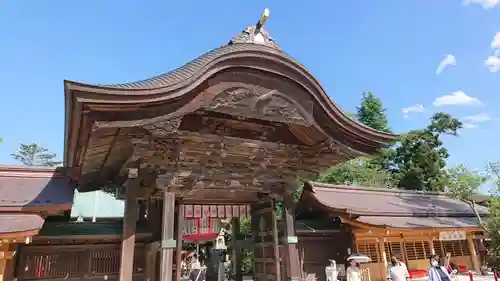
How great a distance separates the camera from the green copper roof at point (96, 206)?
10.7 metres

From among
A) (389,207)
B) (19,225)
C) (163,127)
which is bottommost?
(19,225)

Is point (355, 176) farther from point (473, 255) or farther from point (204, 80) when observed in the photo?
point (204, 80)

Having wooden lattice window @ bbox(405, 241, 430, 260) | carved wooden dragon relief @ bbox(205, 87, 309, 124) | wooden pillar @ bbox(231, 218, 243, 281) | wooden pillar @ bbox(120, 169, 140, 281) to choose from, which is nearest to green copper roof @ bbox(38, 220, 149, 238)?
wooden pillar @ bbox(120, 169, 140, 281)

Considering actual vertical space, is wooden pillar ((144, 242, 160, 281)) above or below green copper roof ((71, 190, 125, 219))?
below

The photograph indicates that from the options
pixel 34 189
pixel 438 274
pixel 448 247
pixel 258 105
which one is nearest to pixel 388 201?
pixel 448 247

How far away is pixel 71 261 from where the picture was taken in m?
7.51

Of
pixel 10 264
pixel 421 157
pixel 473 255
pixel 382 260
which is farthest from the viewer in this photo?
pixel 421 157

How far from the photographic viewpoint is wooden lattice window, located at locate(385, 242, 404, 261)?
1296 cm

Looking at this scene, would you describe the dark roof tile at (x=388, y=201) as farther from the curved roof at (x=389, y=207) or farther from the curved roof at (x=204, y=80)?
the curved roof at (x=204, y=80)

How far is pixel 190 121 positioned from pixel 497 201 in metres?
9.20

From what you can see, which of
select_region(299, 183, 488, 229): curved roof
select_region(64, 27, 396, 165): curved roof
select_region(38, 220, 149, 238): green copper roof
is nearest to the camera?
select_region(64, 27, 396, 165): curved roof

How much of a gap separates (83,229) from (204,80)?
5044 millimetres

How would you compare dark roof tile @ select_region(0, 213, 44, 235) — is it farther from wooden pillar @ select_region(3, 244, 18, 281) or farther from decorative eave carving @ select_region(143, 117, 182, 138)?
decorative eave carving @ select_region(143, 117, 182, 138)

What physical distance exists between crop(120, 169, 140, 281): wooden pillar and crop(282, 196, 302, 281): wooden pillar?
3527 millimetres
